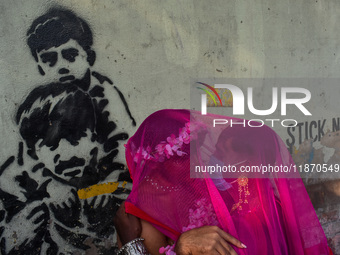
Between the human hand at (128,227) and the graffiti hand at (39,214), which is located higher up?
the human hand at (128,227)

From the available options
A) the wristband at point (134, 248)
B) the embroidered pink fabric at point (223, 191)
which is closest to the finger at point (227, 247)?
the embroidered pink fabric at point (223, 191)

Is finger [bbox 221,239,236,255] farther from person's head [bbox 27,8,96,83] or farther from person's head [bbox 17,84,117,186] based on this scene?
person's head [bbox 27,8,96,83]

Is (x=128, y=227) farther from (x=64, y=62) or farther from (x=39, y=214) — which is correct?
(x=64, y=62)

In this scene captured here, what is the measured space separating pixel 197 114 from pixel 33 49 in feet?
3.78

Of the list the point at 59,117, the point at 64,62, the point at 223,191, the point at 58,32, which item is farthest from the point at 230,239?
the point at 58,32

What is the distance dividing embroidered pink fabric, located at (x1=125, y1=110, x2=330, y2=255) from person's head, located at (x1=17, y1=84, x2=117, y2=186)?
825 mm

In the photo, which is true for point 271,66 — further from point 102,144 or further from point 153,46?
point 102,144

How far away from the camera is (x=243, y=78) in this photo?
11.1 feet

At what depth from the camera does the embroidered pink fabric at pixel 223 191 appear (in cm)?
172

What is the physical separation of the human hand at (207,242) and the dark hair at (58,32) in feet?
4.84

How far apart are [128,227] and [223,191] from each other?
46cm

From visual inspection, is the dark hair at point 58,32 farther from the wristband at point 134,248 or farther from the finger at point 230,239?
the finger at point 230,239

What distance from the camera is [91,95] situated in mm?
2623

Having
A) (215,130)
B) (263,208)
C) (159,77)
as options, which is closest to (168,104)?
(159,77)
